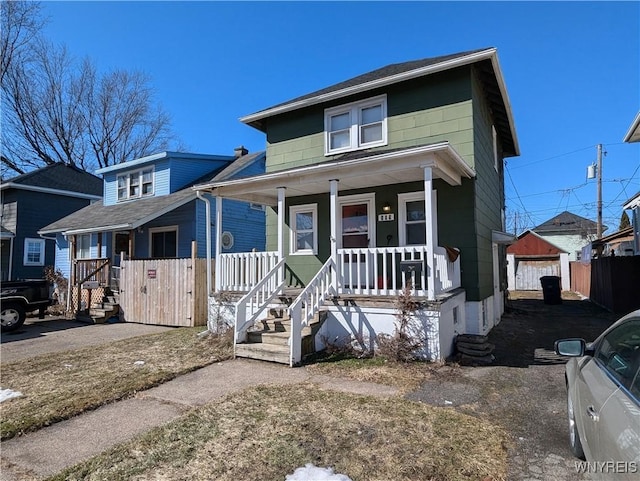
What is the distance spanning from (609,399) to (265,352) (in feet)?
17.5

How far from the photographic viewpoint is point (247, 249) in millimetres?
16000

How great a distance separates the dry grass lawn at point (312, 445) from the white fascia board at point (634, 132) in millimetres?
8203

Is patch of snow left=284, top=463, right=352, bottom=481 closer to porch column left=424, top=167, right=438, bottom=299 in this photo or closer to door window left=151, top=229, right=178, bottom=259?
porch column left=424, top=167, right=438, bottom=299

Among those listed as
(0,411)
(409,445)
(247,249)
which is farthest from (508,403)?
(247,249)

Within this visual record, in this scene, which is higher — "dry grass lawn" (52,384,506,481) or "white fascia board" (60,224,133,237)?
"white fascia board" (60,224,133,237)

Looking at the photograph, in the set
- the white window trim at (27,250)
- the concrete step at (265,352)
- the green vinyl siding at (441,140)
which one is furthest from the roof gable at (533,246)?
the white window trim at (27,250)

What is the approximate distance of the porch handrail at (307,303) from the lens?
634 centimetres

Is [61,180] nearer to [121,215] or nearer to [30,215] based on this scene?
[30,215]

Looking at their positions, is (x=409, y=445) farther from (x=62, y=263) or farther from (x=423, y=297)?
(x=62, y=263)

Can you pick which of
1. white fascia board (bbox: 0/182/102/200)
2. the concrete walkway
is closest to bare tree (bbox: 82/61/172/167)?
white fascia board (bbox: 0/182/102/200)

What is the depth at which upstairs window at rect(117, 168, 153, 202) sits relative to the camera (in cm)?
1650

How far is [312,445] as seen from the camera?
3.53 metres

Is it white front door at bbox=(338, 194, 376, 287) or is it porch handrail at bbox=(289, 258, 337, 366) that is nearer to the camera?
porch handrail at bbox=(289, 258, 337, 366)

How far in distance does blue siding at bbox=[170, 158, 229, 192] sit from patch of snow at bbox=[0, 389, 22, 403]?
447 inches
